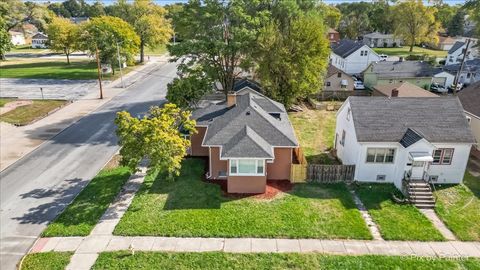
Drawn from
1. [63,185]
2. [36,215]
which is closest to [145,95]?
[63,185]

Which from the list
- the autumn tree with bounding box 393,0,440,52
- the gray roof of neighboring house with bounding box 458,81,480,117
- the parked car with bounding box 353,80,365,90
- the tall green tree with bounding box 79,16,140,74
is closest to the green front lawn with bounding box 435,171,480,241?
the gray roof of neighboring house with bounding box 458,81,480,117

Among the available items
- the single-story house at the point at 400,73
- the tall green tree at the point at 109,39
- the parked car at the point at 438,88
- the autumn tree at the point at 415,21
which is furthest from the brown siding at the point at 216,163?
the autumn tree at the point at 415,21

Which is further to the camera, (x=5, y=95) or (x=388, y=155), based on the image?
(x=5, y=95)

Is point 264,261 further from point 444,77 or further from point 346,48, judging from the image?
point 346,48

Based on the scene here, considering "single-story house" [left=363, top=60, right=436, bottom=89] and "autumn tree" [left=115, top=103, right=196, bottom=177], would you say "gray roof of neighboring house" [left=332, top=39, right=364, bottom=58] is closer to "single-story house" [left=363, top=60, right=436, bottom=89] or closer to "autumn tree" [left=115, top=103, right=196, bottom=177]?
"single-story house" [left=363, top=60, right=436, bottom=89]

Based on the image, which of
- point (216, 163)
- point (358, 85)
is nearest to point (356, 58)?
point (358, 85)

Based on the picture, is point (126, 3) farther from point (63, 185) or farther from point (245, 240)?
point (245, 240)
